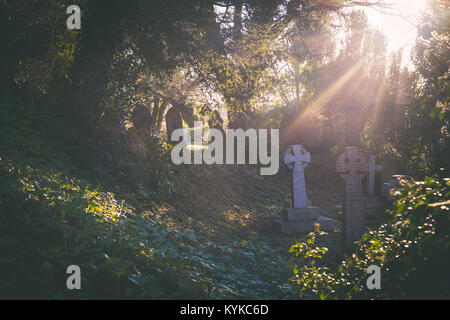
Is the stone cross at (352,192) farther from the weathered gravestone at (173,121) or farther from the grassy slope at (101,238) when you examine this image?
the weathered gravestone at (173,121)

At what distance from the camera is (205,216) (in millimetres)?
9086

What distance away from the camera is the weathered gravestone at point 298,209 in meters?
9.13

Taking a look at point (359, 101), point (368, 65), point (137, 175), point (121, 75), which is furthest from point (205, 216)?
point (368, 65)

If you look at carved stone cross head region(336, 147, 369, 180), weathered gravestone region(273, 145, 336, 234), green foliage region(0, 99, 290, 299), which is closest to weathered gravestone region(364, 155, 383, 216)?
weathered gravestone region(273, 145, 336, 234)

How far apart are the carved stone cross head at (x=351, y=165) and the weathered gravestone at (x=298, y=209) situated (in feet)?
6.11

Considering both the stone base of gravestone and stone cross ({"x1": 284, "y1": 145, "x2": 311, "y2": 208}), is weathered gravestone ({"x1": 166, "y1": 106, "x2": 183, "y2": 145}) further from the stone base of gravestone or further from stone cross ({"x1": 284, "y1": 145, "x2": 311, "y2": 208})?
the stone base of gravestone

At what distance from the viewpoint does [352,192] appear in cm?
749

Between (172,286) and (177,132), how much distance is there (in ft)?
34.7

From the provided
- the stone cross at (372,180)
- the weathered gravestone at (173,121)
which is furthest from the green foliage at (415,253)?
the weathered gravestone at (173,121)

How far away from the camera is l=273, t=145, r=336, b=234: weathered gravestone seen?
913 centimetres

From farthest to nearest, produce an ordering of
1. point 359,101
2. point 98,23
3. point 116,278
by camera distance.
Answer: point 359,101 → point 98,23 → point 116,278

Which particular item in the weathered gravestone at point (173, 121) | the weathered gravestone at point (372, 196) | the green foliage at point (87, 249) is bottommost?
the green foliage at point (87, 249)

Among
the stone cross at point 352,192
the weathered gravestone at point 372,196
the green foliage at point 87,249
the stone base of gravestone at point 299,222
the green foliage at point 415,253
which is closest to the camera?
the green foliage at point 415,253

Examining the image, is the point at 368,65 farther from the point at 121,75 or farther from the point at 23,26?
the point at 23,26
